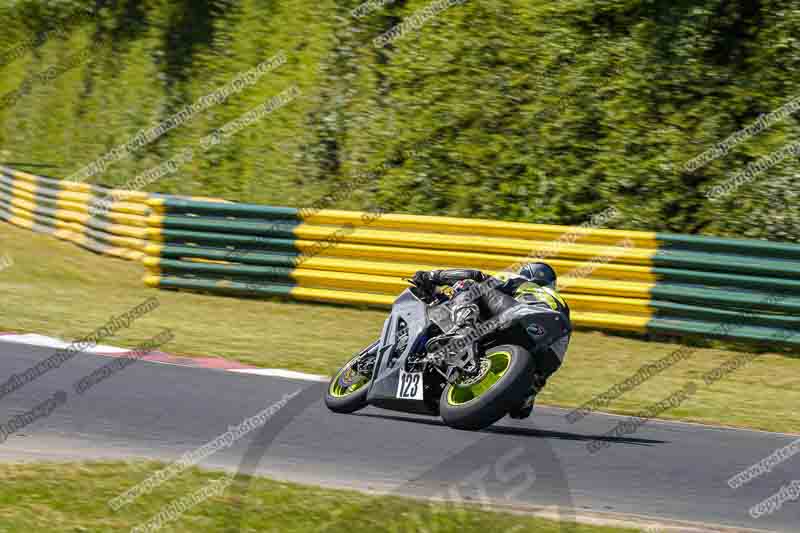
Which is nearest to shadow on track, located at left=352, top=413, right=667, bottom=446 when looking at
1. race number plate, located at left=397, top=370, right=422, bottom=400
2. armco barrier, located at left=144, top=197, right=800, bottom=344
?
race number plate, located at left=397, top=370, right=422, bottom=400

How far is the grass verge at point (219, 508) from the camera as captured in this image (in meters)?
5.35

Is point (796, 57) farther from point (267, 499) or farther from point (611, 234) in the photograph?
point (267, 499)

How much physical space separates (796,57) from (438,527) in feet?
28.7

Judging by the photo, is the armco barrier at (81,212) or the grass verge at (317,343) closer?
the grass verge at (317,343)

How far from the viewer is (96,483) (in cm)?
592

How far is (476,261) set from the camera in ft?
41.6

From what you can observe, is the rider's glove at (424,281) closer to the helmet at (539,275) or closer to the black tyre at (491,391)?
the helmet at (539,275)

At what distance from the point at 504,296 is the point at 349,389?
140cm

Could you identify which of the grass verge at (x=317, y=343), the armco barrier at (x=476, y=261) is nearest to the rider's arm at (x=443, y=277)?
the grass verge at (x=317, y=343)

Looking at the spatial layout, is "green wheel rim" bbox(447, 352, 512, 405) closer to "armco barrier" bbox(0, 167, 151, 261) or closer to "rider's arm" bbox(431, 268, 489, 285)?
"rider's arm" bbox(431, 268, 489, 285)

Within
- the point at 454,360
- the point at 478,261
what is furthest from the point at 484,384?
the point at 478,261

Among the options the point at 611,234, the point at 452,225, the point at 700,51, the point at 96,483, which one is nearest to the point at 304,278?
the point at 452,225

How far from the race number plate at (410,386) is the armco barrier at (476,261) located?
5.37 metres

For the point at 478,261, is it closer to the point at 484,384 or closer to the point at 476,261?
the point at 476,261
